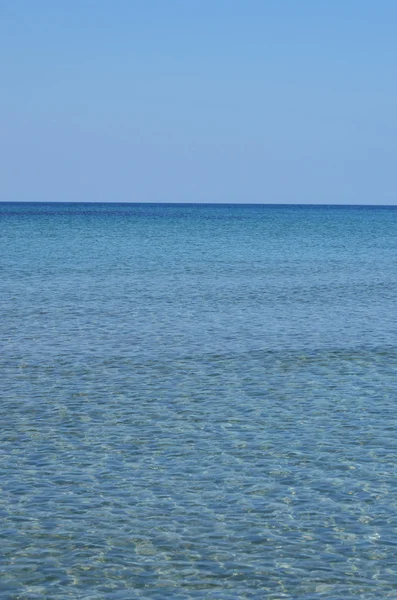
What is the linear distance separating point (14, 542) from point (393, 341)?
1770 cm

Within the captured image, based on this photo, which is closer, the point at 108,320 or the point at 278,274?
the point at 108,320

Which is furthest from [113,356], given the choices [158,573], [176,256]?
[176,256]

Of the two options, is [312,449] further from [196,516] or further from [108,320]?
[108,320]

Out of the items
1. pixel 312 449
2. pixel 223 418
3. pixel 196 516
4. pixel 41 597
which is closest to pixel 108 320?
pixel 223 418

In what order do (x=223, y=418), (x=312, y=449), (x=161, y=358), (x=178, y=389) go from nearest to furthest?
(x=312, y=449) → (x=223, y=418) → (x=178, y=389) → (x=161, y=358)

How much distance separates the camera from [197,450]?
16.5m

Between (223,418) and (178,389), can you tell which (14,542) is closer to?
(223,418)

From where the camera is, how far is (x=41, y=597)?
431 inches

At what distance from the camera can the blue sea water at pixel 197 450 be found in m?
11.8

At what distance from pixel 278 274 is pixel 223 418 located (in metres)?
33.2

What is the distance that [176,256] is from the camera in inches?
2616

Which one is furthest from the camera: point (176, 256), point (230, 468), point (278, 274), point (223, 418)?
point (176, 256)

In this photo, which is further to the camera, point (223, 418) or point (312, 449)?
point (223, 418)

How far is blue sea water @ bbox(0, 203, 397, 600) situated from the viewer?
38.5ft
